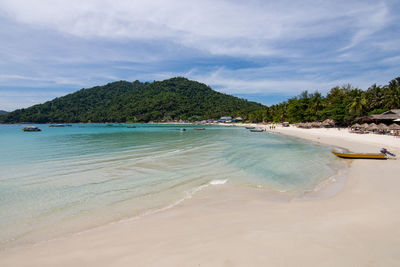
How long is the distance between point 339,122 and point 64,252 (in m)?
63.8

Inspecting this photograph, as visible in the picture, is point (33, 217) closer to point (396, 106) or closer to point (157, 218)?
point (157, 218)

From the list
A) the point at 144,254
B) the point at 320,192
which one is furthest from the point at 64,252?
the point at 320,192

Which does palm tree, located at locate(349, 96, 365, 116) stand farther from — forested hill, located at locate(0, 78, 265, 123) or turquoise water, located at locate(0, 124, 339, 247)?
forested hill, located at locate(0, 78, 265, 123)

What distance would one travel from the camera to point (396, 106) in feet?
146

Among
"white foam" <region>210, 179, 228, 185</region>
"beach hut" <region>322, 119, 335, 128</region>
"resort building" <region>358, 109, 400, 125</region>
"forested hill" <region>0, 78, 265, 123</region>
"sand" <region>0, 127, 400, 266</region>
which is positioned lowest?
"white foam" <region>210, 179, 228, 185</region>

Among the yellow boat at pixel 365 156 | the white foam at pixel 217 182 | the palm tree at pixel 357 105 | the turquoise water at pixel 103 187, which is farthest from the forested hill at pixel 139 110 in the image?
the white foam at pixel 217 182

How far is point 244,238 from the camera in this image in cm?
420

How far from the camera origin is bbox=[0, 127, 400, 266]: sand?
3.49 metres

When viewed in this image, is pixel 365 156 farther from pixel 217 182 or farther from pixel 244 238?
pixel 244 238

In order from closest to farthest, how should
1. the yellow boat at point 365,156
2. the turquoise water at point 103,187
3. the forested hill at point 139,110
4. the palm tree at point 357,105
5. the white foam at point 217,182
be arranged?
the turquoise water at point 103,187
the white foam at point 217,182
the yellow boat at point 365,156
the palm tree at point 357,105
the forested hill at point 139,110

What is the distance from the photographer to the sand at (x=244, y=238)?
3.49 metres

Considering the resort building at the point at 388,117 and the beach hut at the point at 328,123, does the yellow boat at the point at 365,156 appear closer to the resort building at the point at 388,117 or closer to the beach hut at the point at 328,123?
the resort building at the point at 388,117

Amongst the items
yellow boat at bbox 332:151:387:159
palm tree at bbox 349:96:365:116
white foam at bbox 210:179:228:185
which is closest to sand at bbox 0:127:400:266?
white foam at bbox 210:179:228:185

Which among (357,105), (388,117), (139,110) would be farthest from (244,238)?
(139,110)
